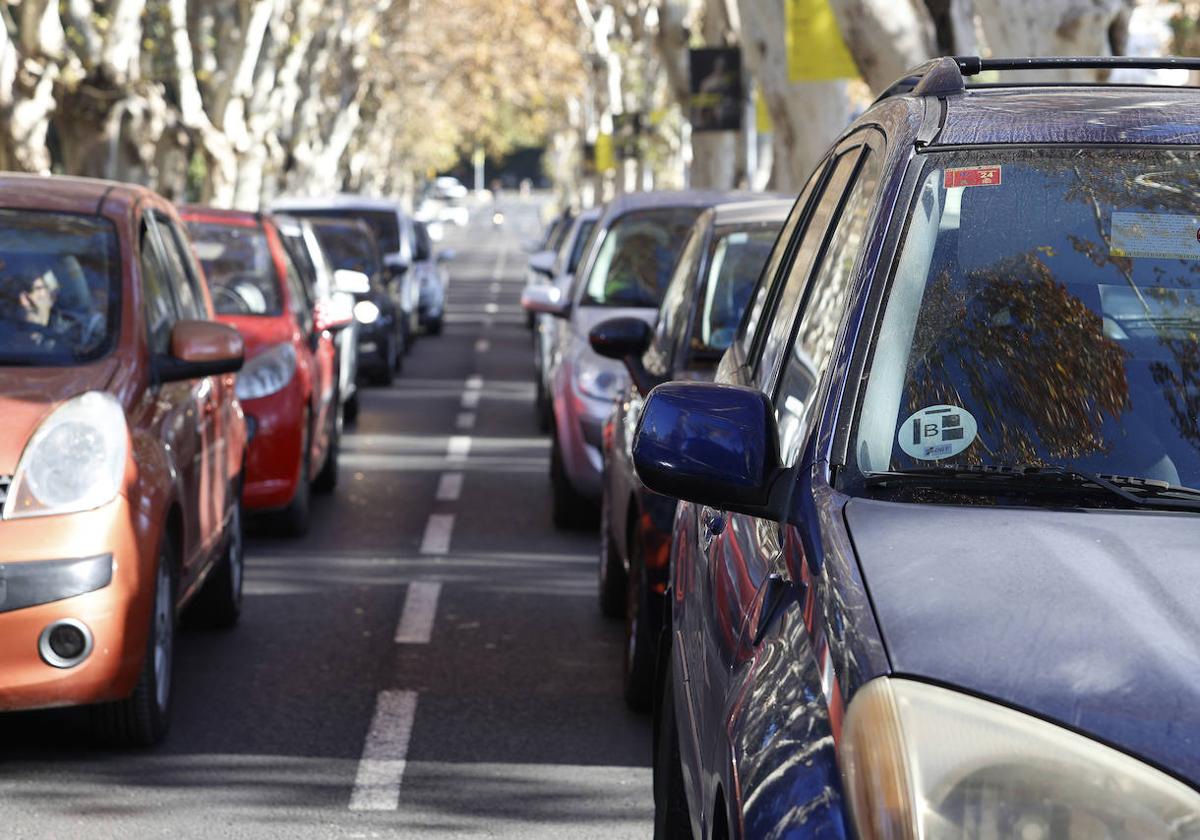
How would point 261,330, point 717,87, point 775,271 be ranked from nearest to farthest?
point 775,271, point 261,330, point 717,87

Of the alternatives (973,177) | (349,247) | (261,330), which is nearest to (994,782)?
(973,177)

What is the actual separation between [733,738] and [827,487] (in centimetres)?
38

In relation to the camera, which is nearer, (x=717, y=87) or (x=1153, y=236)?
(x=1153, y=236)

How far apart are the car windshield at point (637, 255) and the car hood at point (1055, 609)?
848 cm

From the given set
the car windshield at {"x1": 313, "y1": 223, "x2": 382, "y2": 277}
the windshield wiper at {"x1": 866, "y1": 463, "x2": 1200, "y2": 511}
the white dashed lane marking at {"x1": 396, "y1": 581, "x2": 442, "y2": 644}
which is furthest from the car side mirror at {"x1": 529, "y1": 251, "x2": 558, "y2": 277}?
the windshield wiper at {"x1": 866, "y1": 463, "x2": 1200, "y2": 511}

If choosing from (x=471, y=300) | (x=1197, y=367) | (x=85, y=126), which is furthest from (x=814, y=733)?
(x=471, y=300)

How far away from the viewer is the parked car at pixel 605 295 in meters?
10.6

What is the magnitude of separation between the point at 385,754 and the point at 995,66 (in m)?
3.25

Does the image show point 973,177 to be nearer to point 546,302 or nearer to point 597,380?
point 597,380

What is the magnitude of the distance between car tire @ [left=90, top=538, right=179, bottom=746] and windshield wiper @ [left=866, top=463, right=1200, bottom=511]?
3.43 metres

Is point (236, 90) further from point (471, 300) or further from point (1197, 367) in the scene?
point (1197, 367)

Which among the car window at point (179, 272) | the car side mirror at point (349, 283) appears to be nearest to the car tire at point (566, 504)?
the car window at point (179, 272)

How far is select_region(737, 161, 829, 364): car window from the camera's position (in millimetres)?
4527

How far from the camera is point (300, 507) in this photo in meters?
10.7
